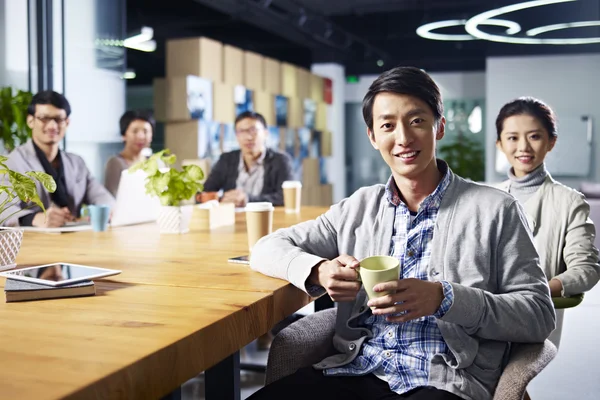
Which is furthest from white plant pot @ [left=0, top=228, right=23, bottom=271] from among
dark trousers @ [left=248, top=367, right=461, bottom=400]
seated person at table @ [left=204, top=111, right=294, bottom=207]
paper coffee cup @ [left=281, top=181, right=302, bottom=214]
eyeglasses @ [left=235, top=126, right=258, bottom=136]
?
eyeglasses @ [left=235, top=126, right=258, bottom=136]

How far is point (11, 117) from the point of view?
16.7 feet

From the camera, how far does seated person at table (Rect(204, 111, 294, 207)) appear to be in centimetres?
477

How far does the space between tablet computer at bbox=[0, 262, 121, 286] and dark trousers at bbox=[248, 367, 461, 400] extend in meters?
0.51

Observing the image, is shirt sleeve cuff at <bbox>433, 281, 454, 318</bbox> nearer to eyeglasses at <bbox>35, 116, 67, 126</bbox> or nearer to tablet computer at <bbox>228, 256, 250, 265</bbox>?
tablet computer at <bbox>228, 256, 250, 265</bbox>

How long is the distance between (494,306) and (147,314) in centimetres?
78

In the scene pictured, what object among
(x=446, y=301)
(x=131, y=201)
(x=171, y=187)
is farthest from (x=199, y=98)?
(x=446, y=301)

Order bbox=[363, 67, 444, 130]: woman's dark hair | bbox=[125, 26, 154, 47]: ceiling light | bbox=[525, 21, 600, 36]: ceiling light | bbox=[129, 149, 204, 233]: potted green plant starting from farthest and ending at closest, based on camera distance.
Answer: bbox=[125, 26, 154, 47]: ceiling light < bbox=[525, 21, 600, 36]: ceiling light < bbox=[129, 149, 204, 233]: potted green plant < bbox=[363, 67, 444, 130]: woman's dark hair

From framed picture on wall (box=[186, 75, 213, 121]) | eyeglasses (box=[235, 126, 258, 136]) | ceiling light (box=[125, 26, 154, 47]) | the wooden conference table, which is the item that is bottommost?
the wooden conference table

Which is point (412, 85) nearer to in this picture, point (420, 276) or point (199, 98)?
point (420, 276)

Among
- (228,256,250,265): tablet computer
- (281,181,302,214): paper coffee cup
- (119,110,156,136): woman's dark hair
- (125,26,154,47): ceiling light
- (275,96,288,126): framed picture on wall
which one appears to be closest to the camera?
(228,256,250,265): tablet computer

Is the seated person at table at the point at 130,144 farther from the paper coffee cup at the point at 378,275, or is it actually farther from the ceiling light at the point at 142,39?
the ceiling light at the point at 142,39

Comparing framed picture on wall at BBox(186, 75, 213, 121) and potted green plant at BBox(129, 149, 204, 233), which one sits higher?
framed picture on wall at BBox(186, 75, 213, 121)

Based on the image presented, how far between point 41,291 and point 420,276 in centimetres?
91

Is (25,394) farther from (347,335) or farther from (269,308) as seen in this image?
(347,335)
